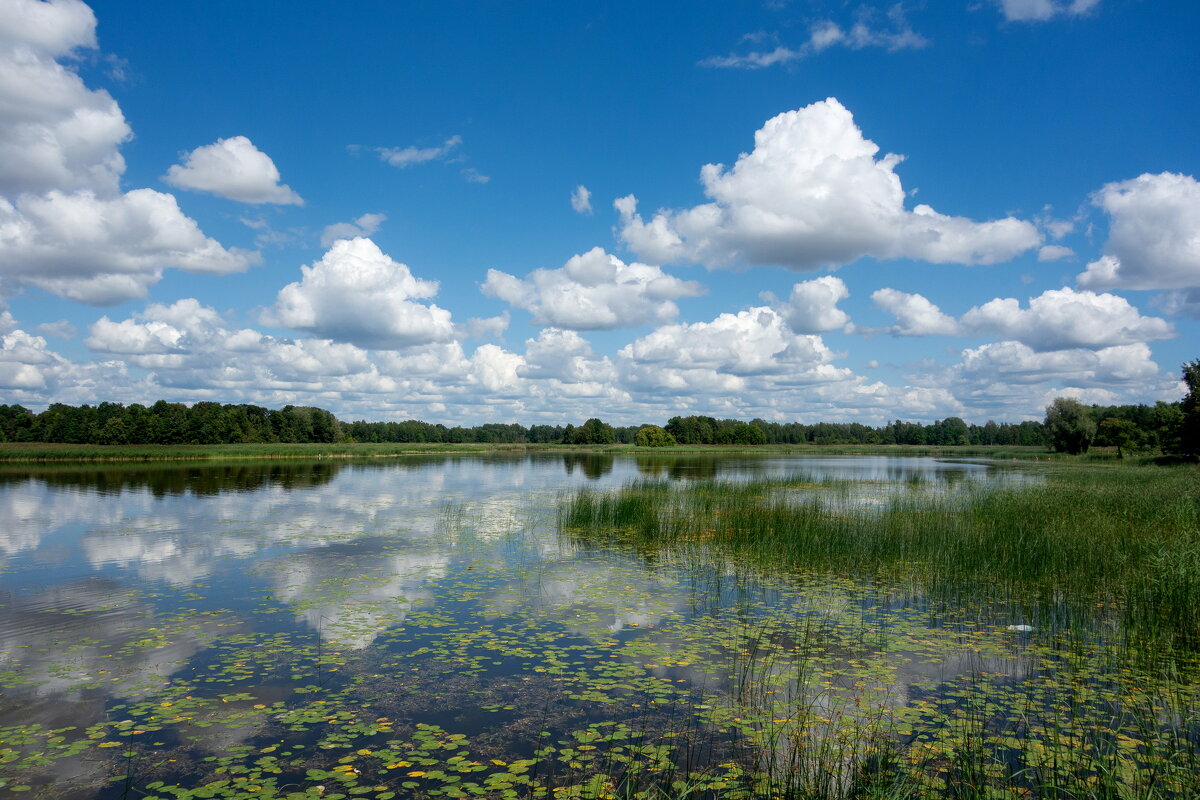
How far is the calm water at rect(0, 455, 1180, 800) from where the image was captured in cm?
541

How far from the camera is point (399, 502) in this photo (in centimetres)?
2627

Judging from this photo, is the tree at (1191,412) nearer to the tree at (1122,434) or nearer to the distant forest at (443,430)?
the distant forest at (443,430)

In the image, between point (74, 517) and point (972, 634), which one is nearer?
point (972, 634)

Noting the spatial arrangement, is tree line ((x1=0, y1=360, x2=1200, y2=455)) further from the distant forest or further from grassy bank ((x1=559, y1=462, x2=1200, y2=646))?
grassy bank ((x1=559, y1=462, x2=1200, y2=646))

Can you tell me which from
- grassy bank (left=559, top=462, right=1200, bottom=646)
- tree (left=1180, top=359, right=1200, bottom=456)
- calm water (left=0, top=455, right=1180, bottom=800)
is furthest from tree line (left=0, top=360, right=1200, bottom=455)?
calm water (left=0, top=455, right=1180, bottom=800)

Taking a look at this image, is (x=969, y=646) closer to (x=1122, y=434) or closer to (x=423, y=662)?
(x=423, y=662)

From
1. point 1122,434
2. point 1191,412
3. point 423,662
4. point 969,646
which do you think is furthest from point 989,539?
point 1122,434

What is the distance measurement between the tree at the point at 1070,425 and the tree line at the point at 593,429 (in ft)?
0.33

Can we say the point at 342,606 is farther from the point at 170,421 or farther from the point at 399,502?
the point at 170,421

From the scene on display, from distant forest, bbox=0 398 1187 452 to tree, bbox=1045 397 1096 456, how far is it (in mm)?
1741

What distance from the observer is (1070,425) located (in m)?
65.8

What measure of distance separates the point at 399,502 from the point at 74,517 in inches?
407

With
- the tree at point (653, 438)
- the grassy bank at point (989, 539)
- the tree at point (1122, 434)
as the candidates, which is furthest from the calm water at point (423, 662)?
the tree at point (653, 438)

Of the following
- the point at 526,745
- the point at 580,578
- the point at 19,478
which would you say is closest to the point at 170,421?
the point at 19,478
